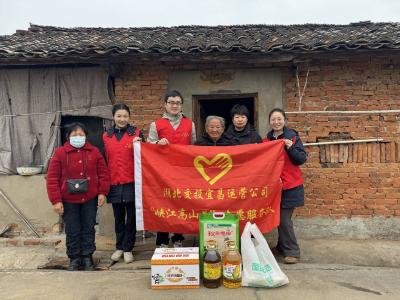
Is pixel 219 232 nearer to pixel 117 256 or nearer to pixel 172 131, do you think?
pixel 172 131

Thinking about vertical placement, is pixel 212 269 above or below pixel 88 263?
above

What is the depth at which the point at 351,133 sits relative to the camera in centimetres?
517

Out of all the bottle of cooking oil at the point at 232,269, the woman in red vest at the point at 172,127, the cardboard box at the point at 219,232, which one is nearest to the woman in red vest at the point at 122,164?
the woman in red vest at the point at 172,127

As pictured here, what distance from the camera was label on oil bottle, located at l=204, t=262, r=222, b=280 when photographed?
339 centimetres

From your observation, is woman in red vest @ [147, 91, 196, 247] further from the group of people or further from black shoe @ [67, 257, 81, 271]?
black shoe @ [67, 257, 81, 271]

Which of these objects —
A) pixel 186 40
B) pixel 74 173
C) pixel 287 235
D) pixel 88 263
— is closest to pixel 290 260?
pixel 287 235

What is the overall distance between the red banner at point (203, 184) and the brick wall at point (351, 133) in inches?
55.9

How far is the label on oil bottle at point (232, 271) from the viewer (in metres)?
3.37

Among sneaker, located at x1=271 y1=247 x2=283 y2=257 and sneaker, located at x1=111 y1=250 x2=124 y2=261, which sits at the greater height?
sneaker, located at x1=111 y1=250 x2=124 y2=261

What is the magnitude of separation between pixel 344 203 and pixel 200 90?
281cm

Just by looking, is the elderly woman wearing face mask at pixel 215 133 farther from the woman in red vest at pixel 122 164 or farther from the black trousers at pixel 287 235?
the black trousers at pixel 287 235

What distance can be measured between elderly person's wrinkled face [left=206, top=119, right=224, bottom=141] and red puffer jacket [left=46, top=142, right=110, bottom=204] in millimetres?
1368

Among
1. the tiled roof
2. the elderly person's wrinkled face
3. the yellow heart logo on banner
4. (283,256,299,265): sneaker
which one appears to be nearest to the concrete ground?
(283,256,299,265): sneaker

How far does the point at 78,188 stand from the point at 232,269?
193cm
